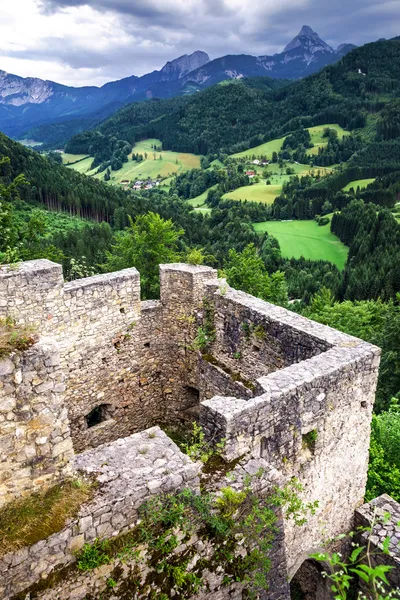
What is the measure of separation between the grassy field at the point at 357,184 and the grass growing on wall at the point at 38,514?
16021 centimetres

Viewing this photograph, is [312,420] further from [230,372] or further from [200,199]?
[200,199]

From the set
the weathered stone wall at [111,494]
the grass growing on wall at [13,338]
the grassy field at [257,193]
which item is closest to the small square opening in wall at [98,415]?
the weathered stone wall at [111,494]

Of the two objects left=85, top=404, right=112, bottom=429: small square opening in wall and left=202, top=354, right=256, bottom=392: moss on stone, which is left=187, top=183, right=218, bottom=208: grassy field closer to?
left=85, top=404, right=112, bottom=429: small square opening in wall

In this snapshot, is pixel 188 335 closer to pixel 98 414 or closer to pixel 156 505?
pixel 98 414

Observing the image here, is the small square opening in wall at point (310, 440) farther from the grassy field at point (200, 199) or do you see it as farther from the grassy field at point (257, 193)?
the grassy field at point (200, 199)

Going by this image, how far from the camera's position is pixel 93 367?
471 inches

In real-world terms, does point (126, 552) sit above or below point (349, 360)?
below

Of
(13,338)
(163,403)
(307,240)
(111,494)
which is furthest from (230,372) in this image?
(307,240)

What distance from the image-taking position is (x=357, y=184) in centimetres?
15838

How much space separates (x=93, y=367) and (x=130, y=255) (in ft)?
38.9

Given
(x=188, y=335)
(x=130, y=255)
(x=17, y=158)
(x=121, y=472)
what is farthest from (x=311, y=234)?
(x=121, y=472)

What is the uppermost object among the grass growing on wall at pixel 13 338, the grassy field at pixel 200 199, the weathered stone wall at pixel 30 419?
the grass growing on wall at pixel 13 338

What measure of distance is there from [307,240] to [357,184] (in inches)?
2434

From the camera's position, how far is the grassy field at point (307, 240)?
98137 millimetres
